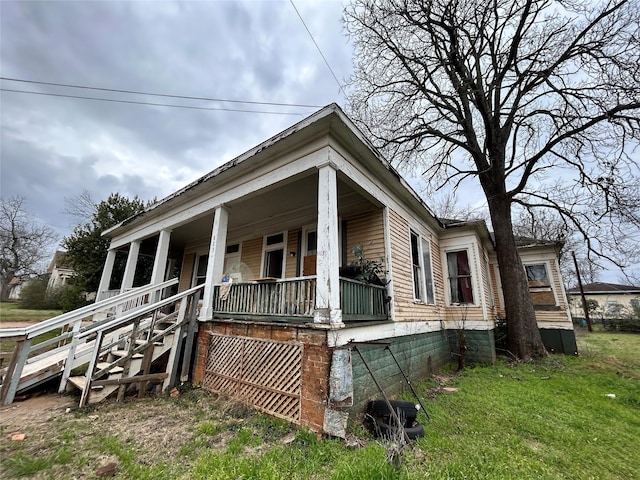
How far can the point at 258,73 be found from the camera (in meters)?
→ 8.80

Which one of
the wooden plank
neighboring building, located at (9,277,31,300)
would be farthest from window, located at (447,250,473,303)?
neighboring building, located at (9,277,31,300)

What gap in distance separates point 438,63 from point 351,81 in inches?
141

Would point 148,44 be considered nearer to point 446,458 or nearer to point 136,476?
point 136,476

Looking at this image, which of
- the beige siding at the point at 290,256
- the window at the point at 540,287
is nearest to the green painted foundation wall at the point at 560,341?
the window at the point at 540,287

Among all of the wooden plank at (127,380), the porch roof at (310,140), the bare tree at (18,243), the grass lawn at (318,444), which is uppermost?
the bare tree at (18,243)

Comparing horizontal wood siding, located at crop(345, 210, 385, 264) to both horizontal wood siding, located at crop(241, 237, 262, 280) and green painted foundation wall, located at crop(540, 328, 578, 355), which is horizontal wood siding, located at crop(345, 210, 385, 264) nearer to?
horizontal wood siding, located at crop(241, 237, 262, 280)

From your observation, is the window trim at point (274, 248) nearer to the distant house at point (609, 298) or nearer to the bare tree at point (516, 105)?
the bare tree at point (516, 105)

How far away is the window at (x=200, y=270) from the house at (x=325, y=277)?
3.4 inches

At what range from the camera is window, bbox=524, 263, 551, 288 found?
1036 centimetres

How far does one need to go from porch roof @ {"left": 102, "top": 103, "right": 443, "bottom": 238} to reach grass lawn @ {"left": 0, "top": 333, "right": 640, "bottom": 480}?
4.38 meters

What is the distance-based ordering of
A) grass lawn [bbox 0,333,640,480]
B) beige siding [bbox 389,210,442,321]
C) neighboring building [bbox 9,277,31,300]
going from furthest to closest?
neighboring building [bbox 9,277,31,300] → beige siding [bbox 389,210,442,321] → grass lawn [bbox 0,333,640,480]

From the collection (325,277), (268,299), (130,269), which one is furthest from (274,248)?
(130,269)

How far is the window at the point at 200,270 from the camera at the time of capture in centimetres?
1056

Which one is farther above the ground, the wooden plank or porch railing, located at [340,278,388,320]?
porch railing, located at [340,278,388,320]
